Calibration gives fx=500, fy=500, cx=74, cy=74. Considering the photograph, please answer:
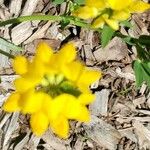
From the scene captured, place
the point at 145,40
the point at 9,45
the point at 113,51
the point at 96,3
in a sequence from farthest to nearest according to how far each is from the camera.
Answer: the point at 113,51 → the point at 9,45 → the point at 145,40 → the point at 96,3

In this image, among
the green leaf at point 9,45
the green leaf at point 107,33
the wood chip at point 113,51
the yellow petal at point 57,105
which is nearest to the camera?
the yellow petal at point 57,105

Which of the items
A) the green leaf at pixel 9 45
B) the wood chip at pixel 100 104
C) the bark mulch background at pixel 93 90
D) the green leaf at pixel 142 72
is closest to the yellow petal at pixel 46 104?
the green leaf at pixel 142 72

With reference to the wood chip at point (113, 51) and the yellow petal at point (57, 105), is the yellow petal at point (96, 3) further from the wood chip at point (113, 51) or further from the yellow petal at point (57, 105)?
the wood chip at point (113, 51)

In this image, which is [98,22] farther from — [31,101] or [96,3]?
[31,101]

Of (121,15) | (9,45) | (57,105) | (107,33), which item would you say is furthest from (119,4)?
(9,45)

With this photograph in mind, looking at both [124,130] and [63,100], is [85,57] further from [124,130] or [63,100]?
[63,100]

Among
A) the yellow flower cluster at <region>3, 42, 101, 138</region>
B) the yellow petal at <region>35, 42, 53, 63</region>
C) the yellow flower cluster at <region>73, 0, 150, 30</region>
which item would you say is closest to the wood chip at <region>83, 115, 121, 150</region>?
the yellow flower cluster at <region>73, 0, 150, 30</region>
